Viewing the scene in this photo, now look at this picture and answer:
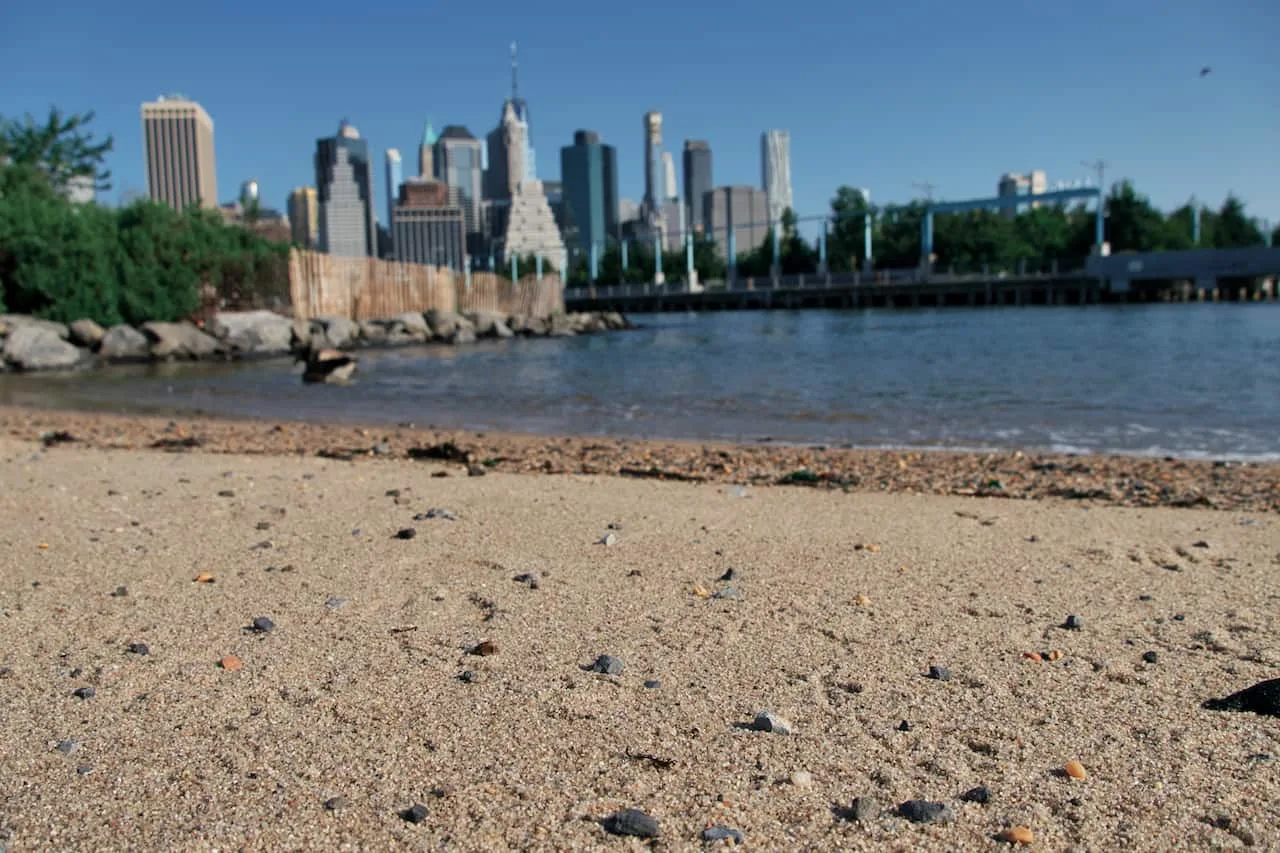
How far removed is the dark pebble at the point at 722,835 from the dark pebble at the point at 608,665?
3.66 ft

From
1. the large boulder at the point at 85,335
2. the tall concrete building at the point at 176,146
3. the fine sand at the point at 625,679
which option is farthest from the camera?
the tall concrete building at the point at 176,146

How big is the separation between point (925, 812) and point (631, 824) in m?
0.72

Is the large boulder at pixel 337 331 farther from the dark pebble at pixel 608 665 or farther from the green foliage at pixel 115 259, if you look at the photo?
the dark pebble at pixel 608 665

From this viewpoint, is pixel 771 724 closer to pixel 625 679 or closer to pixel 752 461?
pixel 625 679

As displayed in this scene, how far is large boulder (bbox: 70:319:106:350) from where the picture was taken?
28469 millimetres

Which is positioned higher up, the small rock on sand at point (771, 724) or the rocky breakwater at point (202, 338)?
the rocky breakwater at point (202, 338)

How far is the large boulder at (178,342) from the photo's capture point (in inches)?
1133

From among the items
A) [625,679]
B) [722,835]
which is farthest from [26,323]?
[722,835]

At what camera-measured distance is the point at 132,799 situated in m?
2.73

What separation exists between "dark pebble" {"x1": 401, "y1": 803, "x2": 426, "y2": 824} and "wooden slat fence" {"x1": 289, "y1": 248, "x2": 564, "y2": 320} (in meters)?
35.7

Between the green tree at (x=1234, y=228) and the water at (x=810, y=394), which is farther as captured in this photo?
the green tree at (x=1234, y=228)

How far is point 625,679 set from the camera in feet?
11.8

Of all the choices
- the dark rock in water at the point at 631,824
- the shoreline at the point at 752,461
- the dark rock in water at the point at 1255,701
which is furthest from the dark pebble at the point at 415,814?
the shoreline at the point at 752,461

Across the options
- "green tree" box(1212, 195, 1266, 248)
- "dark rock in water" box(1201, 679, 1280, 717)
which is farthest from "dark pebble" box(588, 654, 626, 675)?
"green tree" box(1212, 195, 1266, 248)
